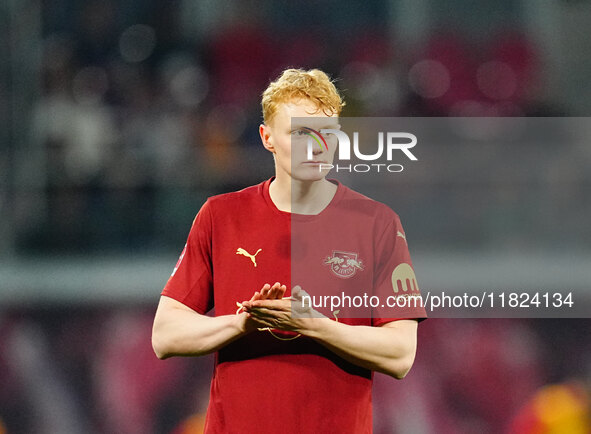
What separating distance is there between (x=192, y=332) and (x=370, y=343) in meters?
0.36

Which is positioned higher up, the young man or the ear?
the ear

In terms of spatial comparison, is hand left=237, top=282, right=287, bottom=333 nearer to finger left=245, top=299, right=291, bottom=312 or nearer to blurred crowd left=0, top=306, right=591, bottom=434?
finger left=245, top=299, right=291, bottom=312

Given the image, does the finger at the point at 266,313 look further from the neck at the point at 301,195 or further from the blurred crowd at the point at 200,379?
the blurred crowd at the point at 200,379

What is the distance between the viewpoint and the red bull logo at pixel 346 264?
163 centimetres

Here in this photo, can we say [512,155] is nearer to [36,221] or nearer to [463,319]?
[463,319]

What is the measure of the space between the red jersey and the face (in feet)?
0.29

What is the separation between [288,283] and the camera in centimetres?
165

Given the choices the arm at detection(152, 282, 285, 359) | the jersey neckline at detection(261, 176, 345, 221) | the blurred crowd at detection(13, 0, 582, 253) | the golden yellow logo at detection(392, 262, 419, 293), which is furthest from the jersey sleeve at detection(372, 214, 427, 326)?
the blurred crowd at detection(13, 0, 582, 253)

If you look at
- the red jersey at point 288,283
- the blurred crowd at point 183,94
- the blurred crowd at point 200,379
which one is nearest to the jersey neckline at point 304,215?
the red jersey at point 288,283

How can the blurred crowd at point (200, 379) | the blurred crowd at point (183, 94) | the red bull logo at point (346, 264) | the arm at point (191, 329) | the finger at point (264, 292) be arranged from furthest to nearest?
the blurred crowd at point (183, 94) < the blurred crowd at point (200, 379) < the red bull logo at point (346, 264) < the arm at point (191, 329) < the finger at point (264, 292)

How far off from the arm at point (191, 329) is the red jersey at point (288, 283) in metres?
0.04

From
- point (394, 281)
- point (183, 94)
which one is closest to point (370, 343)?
point (394, 281)

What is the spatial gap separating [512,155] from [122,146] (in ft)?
6.78

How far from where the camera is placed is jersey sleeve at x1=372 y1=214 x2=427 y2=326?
160 centimetres
